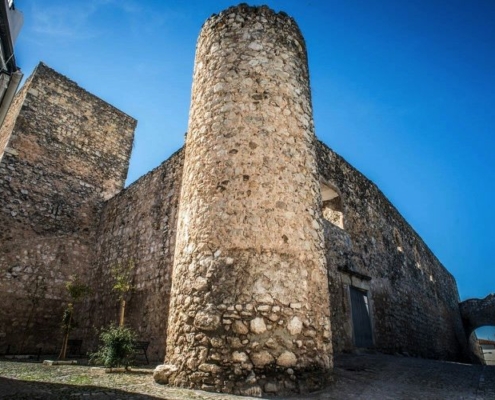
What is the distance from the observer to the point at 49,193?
945 centimetres

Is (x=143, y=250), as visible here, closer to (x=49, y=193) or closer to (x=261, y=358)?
(x=49, y=193)

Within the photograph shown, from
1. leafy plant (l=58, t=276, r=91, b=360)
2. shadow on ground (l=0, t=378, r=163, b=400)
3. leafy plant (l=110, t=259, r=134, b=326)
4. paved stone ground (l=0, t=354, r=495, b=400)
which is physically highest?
leafy plant (l=110, t=259, r=134, b=326)

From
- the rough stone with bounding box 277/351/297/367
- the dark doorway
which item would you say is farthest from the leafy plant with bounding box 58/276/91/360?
the dark doorway

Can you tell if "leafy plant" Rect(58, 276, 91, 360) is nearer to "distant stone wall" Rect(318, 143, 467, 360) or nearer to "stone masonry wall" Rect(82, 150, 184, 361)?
"stone masonry wall" Rect(82, 150, 184, 361)

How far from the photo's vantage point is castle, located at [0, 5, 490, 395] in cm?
340

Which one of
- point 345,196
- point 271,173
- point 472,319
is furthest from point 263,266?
point 472,319

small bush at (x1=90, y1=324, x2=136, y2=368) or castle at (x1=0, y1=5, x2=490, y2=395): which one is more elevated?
castle at (x1=0, y1=5, x2=490, y2=395)

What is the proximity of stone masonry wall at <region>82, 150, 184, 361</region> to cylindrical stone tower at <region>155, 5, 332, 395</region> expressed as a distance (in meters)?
2.66

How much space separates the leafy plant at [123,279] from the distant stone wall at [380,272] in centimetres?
463

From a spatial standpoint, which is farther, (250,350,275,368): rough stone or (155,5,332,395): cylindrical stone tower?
(155,5,332,395): cylindrical stone tower

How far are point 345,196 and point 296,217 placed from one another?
5579mm

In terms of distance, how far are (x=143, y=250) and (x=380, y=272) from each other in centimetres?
690

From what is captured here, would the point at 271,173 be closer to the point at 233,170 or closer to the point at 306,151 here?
the point at 233,170

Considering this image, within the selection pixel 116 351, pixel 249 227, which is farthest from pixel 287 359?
pixel 116 351
